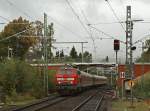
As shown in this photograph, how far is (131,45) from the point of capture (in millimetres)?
41094

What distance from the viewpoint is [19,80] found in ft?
151

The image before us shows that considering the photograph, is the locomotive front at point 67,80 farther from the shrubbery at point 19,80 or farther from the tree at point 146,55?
the tree at point 146,55

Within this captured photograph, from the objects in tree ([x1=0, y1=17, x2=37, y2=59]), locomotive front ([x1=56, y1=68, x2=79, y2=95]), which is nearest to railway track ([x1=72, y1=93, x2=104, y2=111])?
locomotive front ([x1=56, y1=68, x2=79, y2=95])

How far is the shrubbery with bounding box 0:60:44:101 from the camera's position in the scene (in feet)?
144

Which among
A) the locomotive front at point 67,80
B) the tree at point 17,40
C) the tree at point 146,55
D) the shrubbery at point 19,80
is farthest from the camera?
the tree at point 146,55

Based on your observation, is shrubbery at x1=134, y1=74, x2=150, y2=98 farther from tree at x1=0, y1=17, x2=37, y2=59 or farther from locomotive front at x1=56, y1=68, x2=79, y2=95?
tree at x1=0, y1=17, x2=37, y2=59

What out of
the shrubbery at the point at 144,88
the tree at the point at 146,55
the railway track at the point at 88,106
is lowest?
the railway track at the point at 88,106

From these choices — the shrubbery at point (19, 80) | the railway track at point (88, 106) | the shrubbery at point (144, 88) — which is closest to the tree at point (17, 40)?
the shrubbery at point (144, 88)

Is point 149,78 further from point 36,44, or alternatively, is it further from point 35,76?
point 36,44

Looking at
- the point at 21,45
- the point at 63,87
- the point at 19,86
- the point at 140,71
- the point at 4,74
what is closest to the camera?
the point at 4,74

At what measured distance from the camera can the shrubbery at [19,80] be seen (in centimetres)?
4394

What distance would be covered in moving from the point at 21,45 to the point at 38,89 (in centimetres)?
5129

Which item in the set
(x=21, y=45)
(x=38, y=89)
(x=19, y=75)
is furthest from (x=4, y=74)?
(x=21, y=45)

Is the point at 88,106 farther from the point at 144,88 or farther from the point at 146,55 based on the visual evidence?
the point at 146,55
